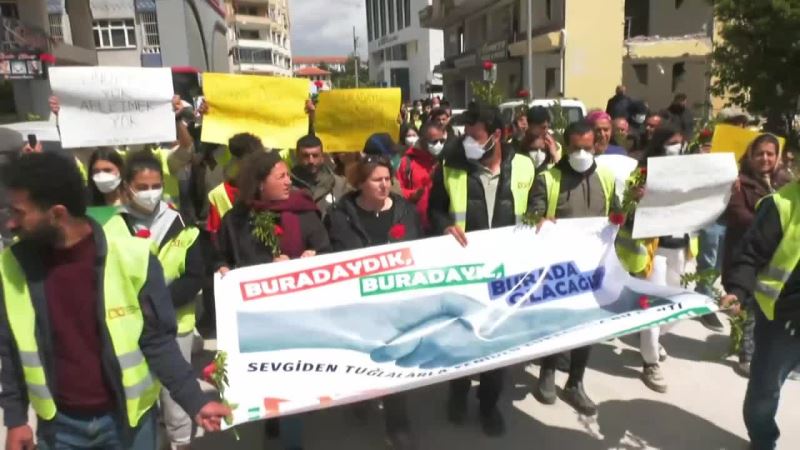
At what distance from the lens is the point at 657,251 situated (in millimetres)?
4695

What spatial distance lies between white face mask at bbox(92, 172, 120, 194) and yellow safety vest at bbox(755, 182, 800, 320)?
11.1ft

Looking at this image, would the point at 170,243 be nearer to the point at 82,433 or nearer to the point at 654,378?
the point at 82,433

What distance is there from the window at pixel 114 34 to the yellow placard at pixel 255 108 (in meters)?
32.3

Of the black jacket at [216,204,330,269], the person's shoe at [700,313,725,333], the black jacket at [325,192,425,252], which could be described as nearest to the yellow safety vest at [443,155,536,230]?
the black jacket at [325,192,425,252]

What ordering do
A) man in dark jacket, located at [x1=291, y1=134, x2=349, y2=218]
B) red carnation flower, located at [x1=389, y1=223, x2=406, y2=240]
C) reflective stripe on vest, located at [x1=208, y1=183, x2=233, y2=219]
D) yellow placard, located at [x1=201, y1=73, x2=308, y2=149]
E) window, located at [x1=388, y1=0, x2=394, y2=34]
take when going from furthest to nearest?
window, located at [x1=388, y1=0, x2=394, y2=34], yellow placard, located at [x1=201, y1=73, x2=308, y2=149], man in dark jacket, located at [x1=291, y1=134, x2=349, y2=218], reflective stripe on vest, located at [x1=208, y1=183, x2=233, y2=219], red carnation flower, located at [x1=389, y1=223, x2=406, y2=240]

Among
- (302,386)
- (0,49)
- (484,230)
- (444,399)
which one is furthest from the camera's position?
(0,49)

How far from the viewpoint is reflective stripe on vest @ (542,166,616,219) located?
13.4 ft

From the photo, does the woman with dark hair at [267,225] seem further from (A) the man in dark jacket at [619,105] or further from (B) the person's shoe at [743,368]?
(A) the man in dark jacket at [619,105]

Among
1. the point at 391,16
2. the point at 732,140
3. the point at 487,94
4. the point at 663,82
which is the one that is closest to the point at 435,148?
the point at 487,94

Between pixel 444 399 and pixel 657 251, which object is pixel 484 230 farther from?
pixel 657 251

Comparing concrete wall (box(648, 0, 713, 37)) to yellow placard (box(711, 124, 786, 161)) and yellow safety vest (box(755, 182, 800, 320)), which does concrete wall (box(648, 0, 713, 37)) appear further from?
yellow safety vest (box(755, 182, 800, 320))

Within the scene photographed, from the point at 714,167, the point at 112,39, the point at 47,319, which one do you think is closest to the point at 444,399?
the point at 714,167

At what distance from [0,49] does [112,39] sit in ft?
44.5

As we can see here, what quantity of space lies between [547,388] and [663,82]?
22251 millimetres
